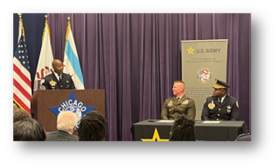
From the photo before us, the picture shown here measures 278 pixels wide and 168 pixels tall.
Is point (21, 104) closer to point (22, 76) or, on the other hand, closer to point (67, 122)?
point (22, 76)

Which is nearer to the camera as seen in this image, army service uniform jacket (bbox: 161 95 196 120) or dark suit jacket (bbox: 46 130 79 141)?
dark suit jacket (bbox: 46 130 79 141)

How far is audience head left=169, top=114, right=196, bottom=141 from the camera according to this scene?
14.2 ft

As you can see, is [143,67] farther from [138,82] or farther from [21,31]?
[21,31]

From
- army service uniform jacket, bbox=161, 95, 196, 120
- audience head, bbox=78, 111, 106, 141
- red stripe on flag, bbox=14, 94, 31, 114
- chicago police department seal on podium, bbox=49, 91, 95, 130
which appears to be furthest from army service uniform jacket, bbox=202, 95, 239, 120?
red stripe on flag, bbox=14, 94, 31, 114

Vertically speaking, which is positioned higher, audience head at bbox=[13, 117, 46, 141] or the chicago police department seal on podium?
the chicago police department seal on podium

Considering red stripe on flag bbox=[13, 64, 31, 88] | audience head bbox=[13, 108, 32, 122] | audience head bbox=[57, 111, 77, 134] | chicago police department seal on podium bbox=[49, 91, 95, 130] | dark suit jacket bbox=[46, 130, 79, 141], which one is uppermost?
red stripe on flag bbox=[13, 64, 31, 88]

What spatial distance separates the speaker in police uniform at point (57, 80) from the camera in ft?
14.6

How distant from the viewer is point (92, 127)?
14.4ft

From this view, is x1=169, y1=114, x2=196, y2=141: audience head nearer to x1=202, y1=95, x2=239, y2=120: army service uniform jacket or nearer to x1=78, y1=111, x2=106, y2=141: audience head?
x1=202, y1=95, x2=239, y2=120: army service uniform jacket

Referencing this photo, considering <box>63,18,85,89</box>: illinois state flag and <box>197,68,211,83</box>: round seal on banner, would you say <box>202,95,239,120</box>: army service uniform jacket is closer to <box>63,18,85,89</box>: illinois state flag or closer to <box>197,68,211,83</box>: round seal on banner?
<box>197,68,211,83</box>: round seal on banner

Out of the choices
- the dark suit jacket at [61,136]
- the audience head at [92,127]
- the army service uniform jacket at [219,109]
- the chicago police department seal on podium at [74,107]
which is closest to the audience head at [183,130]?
the army service uniform jacket at [219,109]

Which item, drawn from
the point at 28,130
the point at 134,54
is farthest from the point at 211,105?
the point at 28,130

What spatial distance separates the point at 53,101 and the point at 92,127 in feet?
1.36

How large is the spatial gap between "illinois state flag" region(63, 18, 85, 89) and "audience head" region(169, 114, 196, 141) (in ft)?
2.96
